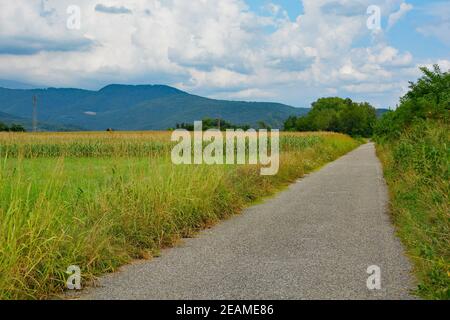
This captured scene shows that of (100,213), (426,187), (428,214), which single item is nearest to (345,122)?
(426,187)

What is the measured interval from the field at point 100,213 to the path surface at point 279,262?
1.37 feet

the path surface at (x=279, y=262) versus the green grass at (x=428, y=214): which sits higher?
the green grass at (x=428, y=214)

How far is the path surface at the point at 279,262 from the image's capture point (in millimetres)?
6750

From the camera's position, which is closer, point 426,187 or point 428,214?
point 428,214

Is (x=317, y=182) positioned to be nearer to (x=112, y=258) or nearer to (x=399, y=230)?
(x=399, y=230)

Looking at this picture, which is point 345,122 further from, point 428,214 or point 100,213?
point 100,213

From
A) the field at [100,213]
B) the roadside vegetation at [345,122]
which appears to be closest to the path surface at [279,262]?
the field at [100,213]

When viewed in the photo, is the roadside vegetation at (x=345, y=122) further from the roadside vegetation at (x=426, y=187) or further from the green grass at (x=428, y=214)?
the green grass at (x=428, y=214)

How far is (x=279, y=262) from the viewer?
27.1 feet

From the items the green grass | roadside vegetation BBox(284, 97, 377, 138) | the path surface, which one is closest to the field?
the path surface

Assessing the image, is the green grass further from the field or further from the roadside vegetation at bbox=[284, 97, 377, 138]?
the roadside vegetation at bbox=[284, 97, 377, 138]

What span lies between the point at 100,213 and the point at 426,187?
21.6ft

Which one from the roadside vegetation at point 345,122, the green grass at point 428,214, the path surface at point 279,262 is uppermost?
the roadside vegetation at point 345,122
